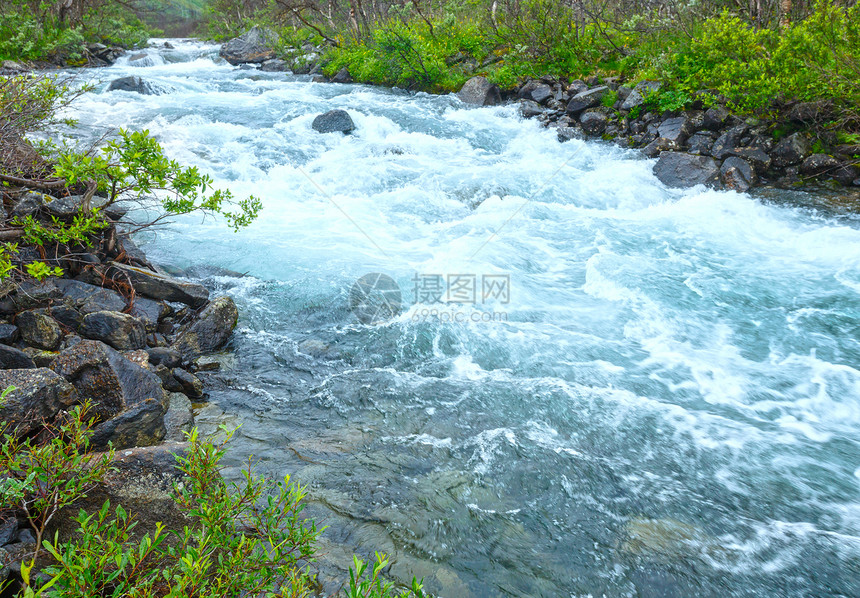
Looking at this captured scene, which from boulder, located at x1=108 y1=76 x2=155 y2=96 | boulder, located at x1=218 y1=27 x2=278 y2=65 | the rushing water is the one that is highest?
boulder, located at x1=218 y1=27 x2=278 y2=65

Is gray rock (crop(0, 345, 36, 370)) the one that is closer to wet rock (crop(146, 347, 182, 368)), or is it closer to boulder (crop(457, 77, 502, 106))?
wet rock (crop(146, 347, 182, 368))

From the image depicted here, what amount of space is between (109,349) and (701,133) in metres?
11.3

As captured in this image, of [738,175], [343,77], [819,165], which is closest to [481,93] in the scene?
[343,77]

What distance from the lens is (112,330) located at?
15.4ft

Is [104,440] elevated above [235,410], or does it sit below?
above

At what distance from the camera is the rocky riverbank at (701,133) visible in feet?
30.6

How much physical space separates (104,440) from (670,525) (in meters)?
→ 4.01

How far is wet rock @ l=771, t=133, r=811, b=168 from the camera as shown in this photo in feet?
30.9

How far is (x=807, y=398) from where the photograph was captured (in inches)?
194

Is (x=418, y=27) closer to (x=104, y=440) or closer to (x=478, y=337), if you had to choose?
(x=478, y=337)

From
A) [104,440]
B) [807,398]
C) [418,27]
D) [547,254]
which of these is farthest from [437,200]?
[418,27]

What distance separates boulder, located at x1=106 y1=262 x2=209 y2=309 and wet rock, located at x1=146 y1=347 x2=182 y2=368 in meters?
1.07

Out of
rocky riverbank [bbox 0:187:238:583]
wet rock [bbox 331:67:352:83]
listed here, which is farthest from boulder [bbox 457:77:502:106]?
rocky riverbank [bbox 0:187:238:583]

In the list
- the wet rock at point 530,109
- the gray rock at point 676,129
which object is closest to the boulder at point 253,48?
the wet rock at point 530,109
